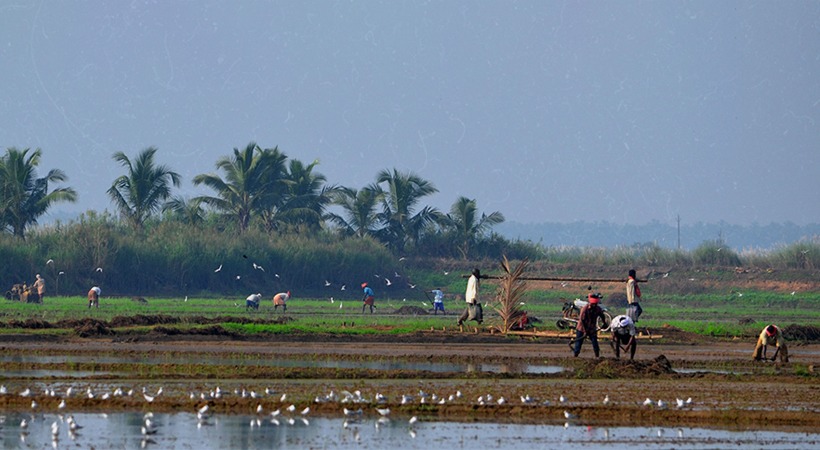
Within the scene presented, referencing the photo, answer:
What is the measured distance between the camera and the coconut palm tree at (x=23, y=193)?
6438 cm

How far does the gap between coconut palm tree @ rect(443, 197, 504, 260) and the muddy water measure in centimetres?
5981

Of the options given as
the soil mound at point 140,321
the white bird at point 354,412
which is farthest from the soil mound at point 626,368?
the soil mound at point 140,321

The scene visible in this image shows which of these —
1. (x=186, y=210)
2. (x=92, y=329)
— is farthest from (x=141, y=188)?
(x=92, y=329)

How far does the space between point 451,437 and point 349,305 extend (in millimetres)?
39535

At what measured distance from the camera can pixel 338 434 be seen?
57.8 ft

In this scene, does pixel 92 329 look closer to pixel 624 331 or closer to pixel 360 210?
pixel 624 331

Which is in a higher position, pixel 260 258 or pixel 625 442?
pixel 260 258

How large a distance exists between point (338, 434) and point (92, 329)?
1768 centimetres

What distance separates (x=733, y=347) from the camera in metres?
34.9

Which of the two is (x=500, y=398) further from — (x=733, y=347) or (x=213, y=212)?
(x=213, y=212)

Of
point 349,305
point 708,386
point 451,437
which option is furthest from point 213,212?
point 451,437

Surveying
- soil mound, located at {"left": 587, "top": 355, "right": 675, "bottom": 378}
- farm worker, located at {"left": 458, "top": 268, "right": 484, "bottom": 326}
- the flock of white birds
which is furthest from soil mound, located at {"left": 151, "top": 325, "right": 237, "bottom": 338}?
the flock of white birds

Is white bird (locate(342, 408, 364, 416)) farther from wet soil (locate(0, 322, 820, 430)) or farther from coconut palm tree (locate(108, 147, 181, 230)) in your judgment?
coconut palm tree (locate(108, 147, 181, 230))

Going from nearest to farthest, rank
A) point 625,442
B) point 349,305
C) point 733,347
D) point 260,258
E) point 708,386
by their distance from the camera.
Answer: point 625,442, point 708,386, point 733,347, point 349,305, point 260,258
